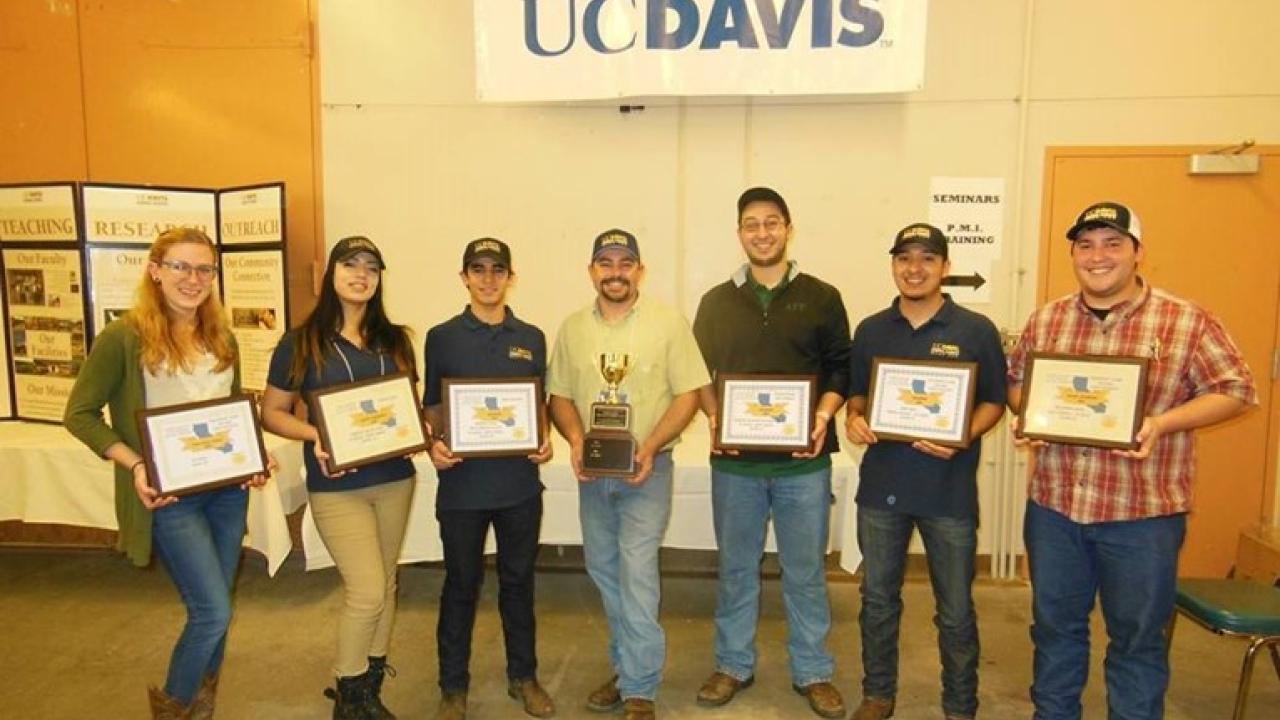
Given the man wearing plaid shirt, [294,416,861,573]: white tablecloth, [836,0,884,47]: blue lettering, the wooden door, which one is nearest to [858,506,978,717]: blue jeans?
the man wearing plaid shirt

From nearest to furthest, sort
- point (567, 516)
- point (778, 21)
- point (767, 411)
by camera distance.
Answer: point (767, 411), point (567, 516), point (778, 21)

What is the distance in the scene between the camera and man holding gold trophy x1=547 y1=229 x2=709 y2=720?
2650 mm

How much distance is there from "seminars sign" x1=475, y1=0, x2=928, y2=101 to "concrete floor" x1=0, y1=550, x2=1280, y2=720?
267 centimetres

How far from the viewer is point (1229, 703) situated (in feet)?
10.1

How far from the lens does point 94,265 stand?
13.8 feet

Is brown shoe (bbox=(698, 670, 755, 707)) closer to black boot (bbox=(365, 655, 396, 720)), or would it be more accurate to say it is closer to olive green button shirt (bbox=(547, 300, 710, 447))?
olive green button shirt (bbox=(547, 300, 710, 447))

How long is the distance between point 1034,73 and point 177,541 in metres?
4.45

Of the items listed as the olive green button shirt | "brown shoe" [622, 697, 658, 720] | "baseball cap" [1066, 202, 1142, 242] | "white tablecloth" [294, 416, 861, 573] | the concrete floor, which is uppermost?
"baseball cap" [1066, 202, 1142, 242]

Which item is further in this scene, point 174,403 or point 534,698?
point 534,698

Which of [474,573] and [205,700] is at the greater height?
[474,573]

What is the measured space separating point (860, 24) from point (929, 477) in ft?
8.14

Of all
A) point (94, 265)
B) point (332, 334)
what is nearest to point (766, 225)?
point (332, 334)

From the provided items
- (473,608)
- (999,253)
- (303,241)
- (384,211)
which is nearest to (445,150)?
(384,211)

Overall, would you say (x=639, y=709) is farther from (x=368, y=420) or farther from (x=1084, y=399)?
(x=1084, y=399)
